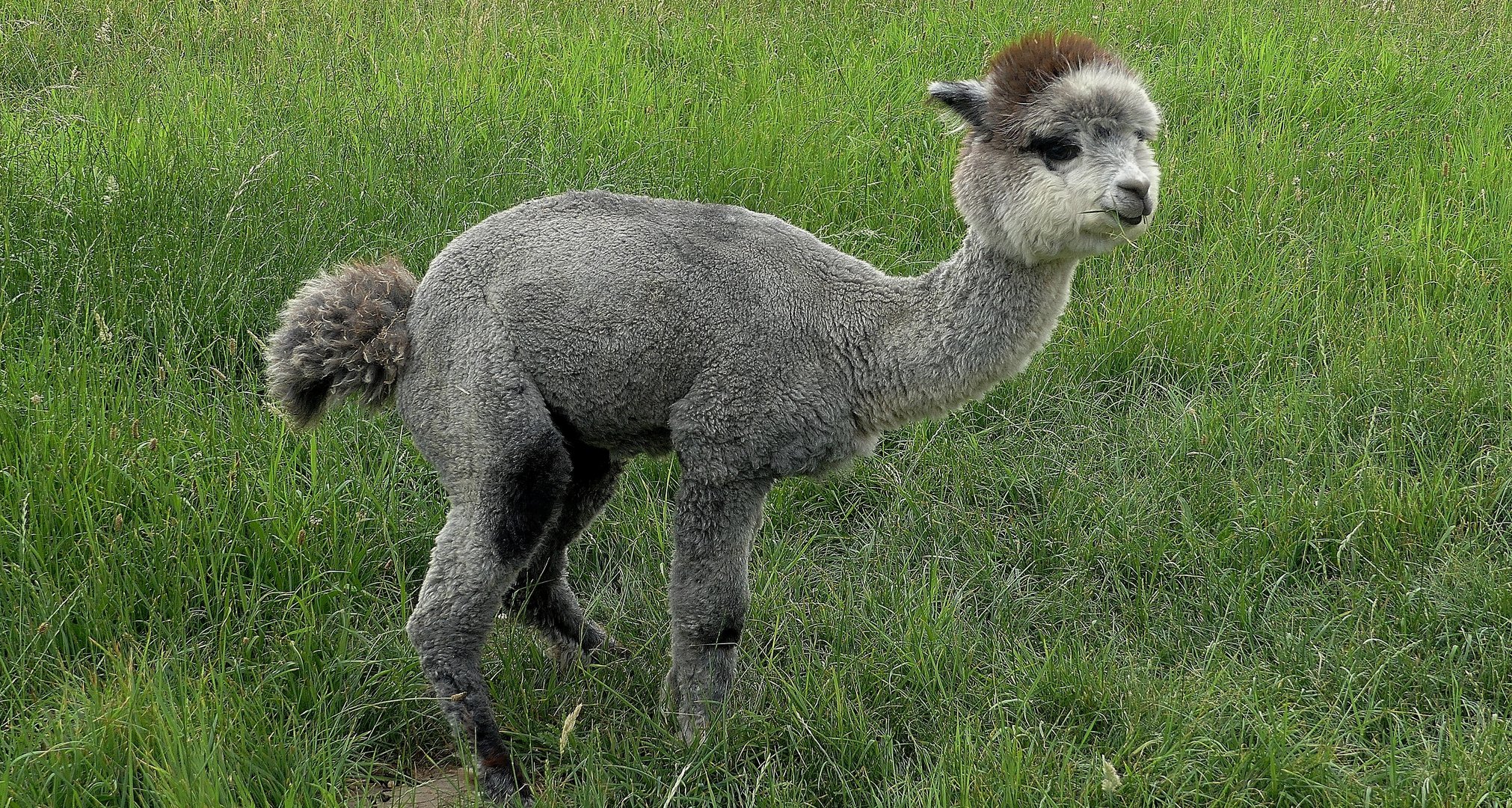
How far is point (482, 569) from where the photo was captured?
11.2 feet

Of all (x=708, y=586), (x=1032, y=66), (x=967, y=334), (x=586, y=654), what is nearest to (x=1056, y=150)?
(x=1032, y=66)

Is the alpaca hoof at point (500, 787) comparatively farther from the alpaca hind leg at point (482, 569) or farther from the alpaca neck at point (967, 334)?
the alpaca neck at point (967, 334)

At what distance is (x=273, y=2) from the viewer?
767cm

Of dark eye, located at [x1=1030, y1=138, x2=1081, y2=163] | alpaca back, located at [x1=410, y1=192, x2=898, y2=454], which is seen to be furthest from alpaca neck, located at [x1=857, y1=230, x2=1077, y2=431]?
dark eye, located at [x1=1030, y1=138, x2=1081, y2=163]

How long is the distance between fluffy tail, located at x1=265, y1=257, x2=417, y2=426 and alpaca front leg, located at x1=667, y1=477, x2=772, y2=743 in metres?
0.93

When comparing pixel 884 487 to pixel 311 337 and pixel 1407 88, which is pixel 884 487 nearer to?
pixel 311 337

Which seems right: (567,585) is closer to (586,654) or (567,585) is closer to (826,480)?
(586,654)

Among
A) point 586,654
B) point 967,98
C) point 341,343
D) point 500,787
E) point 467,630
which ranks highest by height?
point 967,98

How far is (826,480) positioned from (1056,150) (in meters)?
1.61

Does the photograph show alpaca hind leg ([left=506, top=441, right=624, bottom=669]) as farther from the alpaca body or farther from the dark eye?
the dark eye

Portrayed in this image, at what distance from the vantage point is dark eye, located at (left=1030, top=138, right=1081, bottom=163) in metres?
3.36

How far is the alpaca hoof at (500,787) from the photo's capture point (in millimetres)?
3396

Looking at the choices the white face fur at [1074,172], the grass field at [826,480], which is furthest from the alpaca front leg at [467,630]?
the white face fur at [1074,172]

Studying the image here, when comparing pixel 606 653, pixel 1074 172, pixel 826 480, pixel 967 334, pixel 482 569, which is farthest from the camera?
pixel 826 480
